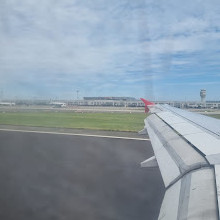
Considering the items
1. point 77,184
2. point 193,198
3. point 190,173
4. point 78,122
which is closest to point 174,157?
point 190,173

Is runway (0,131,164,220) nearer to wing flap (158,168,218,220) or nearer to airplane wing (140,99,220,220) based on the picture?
airplane wing (140,99,220,220)

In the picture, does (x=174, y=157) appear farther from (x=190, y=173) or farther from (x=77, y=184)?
(x=77, y=184)

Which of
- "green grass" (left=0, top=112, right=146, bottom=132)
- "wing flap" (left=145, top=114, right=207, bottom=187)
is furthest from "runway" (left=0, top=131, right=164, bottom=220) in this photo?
"green grass" (left=0, top=112, right=146, bottom=132)

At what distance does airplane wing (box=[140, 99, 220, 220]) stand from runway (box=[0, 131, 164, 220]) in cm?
170

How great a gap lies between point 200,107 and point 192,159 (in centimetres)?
4125

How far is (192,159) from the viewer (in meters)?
3.02

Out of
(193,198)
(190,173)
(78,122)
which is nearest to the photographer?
(193,198)

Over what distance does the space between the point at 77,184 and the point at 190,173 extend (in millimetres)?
4547

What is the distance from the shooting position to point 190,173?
104 inches

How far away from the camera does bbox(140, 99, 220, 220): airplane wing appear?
6.23 ft

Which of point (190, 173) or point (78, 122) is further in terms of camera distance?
point (78, 122)

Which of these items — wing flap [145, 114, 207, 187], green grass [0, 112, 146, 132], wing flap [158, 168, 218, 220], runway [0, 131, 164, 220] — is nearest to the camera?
wing flap [158, 168, 218, 220]

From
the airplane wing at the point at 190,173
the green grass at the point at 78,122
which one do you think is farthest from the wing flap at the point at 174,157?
the green grass at the point at 78,122

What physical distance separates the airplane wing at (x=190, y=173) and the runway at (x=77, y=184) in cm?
170
